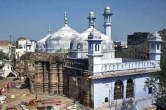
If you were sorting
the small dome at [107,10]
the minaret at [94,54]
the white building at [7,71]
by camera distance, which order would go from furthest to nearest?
the white building at [7,71] < the small dome at [107,10] < the minaret at [94,54]

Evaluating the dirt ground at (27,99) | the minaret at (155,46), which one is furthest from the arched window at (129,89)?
the dirt ground at (27,99)

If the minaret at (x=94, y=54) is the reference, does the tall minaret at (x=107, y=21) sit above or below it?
above

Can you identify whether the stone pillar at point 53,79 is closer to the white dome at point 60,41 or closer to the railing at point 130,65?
the white dome at point 60,41

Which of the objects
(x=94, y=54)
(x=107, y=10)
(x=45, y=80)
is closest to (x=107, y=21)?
(x=107, y=10)

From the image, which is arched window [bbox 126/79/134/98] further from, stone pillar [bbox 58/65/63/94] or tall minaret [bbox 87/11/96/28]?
tall minaret [bbox 87/11/96/28]

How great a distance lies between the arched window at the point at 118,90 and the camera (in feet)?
66.2

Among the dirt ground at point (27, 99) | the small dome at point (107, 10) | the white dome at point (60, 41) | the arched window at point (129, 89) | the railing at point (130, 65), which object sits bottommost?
the dirt ground at point (27, 99)

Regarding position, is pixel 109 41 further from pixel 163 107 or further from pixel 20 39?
pixel 20 39

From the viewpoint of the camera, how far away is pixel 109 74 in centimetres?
1936

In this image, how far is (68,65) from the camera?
944 inches

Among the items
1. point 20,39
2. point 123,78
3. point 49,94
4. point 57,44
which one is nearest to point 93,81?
point 123,78

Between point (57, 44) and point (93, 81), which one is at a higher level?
point (57, 44)

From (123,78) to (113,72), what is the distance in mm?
1217

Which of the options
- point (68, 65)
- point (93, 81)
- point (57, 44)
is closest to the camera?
point (93, 81)
